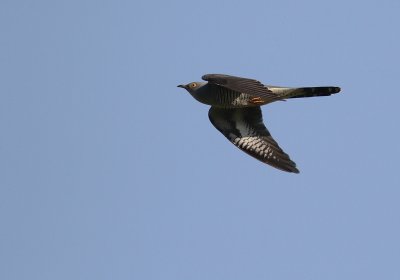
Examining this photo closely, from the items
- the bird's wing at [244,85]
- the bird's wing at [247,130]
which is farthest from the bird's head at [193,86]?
the bird's wing at [244,85]

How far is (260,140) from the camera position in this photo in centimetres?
1498

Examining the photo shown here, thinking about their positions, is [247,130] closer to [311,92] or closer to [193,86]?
[193,86]

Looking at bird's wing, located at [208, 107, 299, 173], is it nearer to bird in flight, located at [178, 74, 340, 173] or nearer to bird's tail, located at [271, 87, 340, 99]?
bird in flight, located at [178, 74, 340, 173]

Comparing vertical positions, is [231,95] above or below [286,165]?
above

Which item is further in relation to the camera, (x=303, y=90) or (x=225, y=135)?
(x=225, y=135)

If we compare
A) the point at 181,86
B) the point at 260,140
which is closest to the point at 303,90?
the point at 260,140

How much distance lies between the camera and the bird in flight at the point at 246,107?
1355 cm

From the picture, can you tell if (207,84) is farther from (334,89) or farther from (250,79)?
(334,89)

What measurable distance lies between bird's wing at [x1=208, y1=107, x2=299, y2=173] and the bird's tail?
1033mm

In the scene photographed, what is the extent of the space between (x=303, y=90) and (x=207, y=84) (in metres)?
1.76

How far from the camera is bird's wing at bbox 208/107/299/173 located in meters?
14.7

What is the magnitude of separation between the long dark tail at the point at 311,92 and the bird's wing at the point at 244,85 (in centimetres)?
37

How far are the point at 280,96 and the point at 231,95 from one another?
880 mm

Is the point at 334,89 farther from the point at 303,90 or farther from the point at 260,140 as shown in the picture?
the point at 260,140
